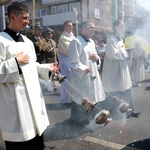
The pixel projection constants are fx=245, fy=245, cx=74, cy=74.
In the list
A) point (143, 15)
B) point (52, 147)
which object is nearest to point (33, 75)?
point (52, 147)

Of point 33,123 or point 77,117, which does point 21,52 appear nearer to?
point 33,123

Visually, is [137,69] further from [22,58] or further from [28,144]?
[22,58]

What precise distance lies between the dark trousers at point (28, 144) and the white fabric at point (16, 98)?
112 millimetres

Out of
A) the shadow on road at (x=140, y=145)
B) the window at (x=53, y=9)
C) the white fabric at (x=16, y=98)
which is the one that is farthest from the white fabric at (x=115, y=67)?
the window at (x=53, y=9)

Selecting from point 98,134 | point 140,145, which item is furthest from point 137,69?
point 140,145

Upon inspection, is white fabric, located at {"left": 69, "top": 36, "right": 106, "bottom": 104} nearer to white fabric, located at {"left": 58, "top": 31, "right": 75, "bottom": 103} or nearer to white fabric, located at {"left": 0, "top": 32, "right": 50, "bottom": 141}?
white fabric, located at {"left": 58, "top": 31, "right": 75, "bottom": 103}

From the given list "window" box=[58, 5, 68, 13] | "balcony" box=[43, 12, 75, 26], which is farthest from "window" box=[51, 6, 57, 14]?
"balcony" box=[43, 12, 75, 26]

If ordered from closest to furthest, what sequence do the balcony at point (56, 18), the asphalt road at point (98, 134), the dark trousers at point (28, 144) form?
the dark trousers at point (28, 144), the asphalt road at point (98, 134), the balcony at point (56, 18)

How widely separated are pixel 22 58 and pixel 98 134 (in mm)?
2173

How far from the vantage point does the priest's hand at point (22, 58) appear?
252 centimetres

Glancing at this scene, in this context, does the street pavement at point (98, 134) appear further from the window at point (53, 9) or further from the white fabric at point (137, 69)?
the window at point (53, 9)

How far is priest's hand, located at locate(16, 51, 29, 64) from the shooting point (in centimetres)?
252

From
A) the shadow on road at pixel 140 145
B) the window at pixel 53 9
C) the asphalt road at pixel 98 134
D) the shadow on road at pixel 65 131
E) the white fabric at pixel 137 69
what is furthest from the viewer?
the window at pixel 53 9

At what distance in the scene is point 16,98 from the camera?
8.32 ft
